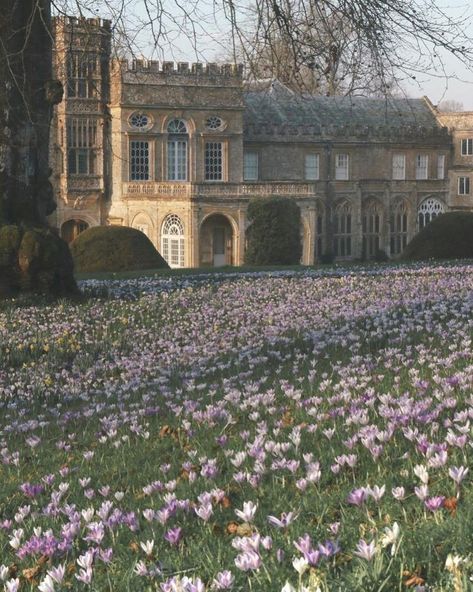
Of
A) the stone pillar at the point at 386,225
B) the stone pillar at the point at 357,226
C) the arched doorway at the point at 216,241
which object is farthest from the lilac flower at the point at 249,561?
the stone pillar at the point at 386,225

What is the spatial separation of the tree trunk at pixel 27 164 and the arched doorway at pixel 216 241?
38805 mm

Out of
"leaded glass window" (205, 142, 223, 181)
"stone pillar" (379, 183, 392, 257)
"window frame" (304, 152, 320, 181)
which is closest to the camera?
"leaded glass window" (205, 142, 223, 181)

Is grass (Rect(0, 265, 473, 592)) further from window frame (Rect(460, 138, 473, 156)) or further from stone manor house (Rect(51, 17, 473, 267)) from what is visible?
window frame (Rect(460, 138, 473, 156))

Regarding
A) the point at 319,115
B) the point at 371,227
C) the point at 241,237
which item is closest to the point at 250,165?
the point at 319,115

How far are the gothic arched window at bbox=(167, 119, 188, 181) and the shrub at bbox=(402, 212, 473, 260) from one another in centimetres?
2809

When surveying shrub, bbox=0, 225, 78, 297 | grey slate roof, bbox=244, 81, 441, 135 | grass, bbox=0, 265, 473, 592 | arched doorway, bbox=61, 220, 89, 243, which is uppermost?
grey slate roof, bbox=244, 81, 441, 135

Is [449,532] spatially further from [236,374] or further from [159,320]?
[159,320]

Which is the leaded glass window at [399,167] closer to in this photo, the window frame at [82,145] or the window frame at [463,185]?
the window frame at [463,185]

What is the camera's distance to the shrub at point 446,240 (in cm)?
3098

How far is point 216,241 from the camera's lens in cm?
5556

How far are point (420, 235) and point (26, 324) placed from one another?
2175 cm

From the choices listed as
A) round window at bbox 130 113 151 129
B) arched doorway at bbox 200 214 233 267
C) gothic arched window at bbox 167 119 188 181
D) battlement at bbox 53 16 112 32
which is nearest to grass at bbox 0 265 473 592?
battlement at bbox 53 16 112 32

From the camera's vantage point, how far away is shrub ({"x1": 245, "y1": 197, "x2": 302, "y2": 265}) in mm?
51156

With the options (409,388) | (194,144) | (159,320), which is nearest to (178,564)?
(409,388)
